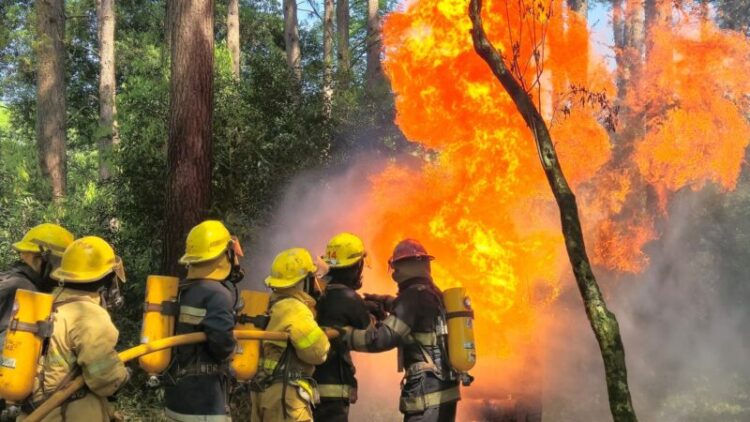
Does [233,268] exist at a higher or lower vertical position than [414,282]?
higher

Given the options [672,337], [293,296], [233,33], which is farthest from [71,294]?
[233,33]

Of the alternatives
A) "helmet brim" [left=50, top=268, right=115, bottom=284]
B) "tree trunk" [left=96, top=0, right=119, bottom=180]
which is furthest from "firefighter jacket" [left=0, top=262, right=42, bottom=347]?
"tree trunk" [left=96, top=0, right=119, bottom=180]

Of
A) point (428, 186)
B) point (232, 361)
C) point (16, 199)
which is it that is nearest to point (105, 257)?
point (232, 361)

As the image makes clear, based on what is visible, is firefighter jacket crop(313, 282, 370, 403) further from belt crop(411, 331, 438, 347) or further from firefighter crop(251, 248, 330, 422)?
belt crop(411, 331, 438, 347)

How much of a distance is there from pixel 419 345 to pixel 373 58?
12443 millimetres

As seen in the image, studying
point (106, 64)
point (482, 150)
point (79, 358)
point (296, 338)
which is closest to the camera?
point (79, 358)

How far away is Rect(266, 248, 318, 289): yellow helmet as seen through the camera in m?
5.11

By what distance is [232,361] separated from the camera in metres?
4.83

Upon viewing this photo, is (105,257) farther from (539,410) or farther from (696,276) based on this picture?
(696,276)

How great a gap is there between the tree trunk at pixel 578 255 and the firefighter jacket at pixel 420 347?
59.3 inches

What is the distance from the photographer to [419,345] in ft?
17.7

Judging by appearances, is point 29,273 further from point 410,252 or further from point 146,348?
point 410,252

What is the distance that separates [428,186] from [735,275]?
980 cm

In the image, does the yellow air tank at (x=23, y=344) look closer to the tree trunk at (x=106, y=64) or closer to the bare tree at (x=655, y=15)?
the bare tree at (x=655, y=15)
